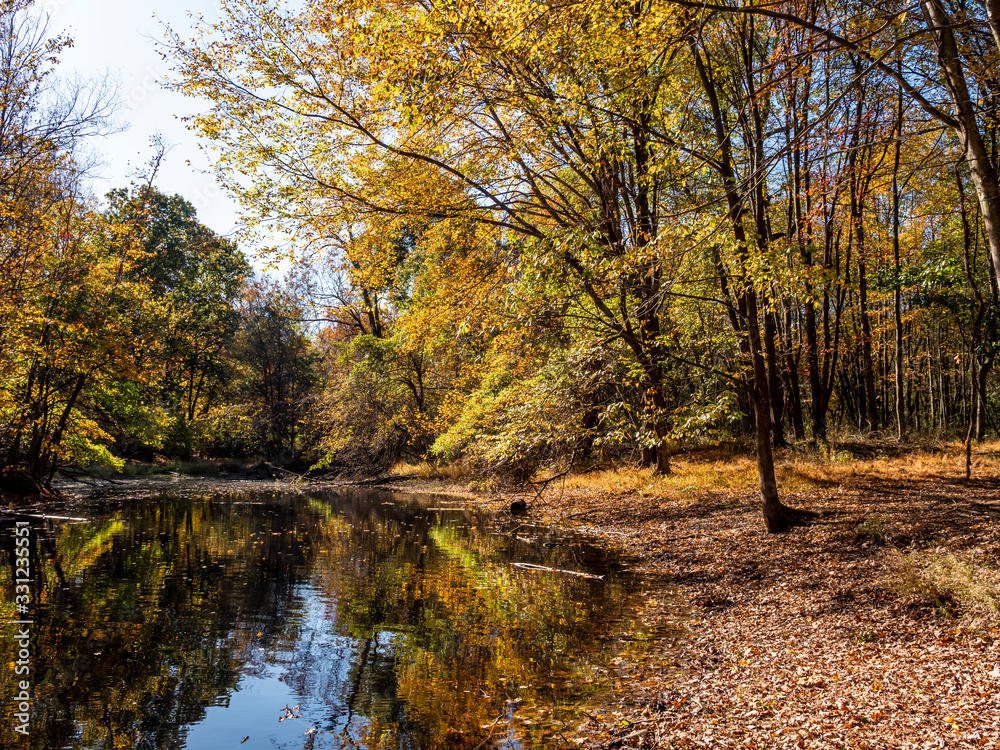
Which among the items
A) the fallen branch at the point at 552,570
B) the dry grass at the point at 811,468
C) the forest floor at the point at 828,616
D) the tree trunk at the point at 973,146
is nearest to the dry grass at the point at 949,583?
the forest floor at the point at 828,616

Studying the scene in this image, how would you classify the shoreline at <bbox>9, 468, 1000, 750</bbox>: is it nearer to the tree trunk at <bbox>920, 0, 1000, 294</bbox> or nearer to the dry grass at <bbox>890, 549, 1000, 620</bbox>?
the dry grass at <bbox>890, 549, 1000, 620</bbox>

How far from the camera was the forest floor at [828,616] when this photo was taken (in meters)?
4.28

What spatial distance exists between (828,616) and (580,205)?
12.0 m

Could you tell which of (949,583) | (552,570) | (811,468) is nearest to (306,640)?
(552,570)

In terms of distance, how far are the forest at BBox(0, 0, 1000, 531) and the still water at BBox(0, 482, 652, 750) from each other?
425 cm

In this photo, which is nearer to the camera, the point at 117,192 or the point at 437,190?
the point at 437,190

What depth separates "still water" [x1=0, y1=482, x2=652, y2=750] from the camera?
4691mm

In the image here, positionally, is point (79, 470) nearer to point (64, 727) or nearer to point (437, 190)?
point (437, 190)

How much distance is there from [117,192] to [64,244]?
33.2 metres

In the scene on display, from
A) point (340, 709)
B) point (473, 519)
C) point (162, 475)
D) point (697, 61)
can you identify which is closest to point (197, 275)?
point (162, 475)

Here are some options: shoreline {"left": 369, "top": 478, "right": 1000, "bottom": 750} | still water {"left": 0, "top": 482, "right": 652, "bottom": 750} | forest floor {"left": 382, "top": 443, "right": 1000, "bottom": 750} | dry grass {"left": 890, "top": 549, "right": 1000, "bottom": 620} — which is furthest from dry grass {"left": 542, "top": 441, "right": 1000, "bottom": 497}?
dry grass {"left": 890, "top": 549, "right": 1000, "bottom": 620}

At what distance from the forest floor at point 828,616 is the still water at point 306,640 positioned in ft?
2.77

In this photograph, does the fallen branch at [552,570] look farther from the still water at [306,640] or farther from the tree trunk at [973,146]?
the tree trunk at [973,146]

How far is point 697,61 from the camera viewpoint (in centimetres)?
1007
